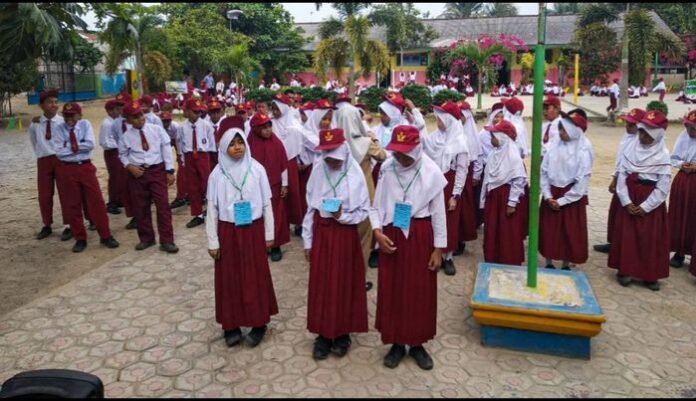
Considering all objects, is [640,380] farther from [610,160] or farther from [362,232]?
[610,160]

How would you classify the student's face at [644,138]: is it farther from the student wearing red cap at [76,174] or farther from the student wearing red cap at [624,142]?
the student wearing red cap at [76,174]

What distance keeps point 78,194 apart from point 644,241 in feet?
21.8

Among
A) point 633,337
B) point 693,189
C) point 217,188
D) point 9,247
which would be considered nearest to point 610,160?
point 693,189

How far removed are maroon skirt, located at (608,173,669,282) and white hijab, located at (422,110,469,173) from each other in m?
1.75

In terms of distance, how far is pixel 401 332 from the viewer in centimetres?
421

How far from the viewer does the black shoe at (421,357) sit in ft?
14.0

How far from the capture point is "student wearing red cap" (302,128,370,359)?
14.0 feet

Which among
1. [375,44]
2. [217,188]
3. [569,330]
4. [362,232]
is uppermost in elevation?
[375,44]

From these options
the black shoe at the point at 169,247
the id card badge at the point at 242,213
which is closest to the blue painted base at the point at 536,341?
the id card badge at the point at 242,213

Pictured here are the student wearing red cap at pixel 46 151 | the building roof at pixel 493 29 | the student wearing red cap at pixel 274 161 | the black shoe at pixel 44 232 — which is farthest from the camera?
the building roof at pixel 493 29

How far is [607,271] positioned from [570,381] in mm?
2636

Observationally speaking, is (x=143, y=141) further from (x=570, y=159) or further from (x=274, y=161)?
(x=570, y=159)

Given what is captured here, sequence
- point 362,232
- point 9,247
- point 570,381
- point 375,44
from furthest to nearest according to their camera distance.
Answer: point 375,44 < point 9,247 < point 362,232 < point 570,381

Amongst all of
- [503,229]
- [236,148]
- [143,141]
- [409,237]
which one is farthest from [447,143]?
[143,141]
